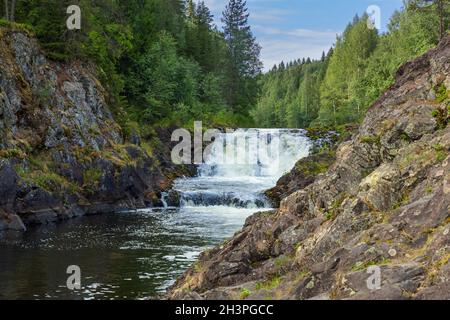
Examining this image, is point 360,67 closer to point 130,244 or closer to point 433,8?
point 433,8

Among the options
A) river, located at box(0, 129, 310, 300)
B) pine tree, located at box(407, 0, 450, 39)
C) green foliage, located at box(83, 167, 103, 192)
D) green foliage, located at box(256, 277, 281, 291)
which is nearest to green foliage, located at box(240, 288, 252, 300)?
green foliage, located at box(256, 277, 281, 291)

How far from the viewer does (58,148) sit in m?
39.0

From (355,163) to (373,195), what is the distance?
117 inches

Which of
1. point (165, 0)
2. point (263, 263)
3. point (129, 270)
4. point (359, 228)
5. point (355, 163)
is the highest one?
point (165, 0)

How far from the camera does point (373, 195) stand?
Answer: 14.1 metres

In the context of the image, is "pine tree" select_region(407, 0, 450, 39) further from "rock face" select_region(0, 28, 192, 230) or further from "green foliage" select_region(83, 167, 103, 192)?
"green foliage" select_region(83, 167, 103, 192)

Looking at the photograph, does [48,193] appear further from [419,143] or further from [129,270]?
[419,143]

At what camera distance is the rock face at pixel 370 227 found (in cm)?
1039

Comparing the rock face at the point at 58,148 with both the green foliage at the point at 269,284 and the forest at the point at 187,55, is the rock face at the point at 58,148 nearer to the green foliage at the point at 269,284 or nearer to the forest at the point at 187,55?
the forest at the point at 187,55

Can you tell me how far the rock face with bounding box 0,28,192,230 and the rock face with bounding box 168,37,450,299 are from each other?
1972 cm

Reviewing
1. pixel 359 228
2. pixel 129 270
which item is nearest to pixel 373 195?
pixel 359 228

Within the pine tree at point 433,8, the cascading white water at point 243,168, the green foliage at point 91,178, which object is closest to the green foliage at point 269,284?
the green foliage at point 91,178

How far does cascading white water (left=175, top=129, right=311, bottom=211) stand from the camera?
44000 millimetres

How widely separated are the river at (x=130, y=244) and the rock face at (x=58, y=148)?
78.5 inches
